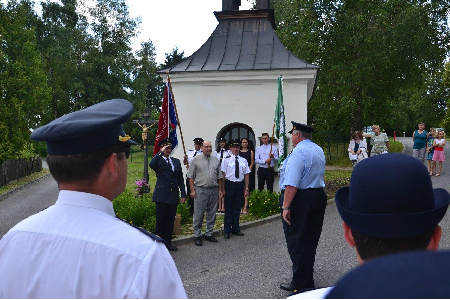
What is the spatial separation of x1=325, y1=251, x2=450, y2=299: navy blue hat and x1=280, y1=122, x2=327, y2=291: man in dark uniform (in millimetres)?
4749

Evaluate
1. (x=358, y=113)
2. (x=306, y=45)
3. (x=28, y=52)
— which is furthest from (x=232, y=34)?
(x=28, y=52)

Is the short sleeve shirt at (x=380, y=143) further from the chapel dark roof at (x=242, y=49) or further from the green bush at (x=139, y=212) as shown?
the green bush at (x=139, y=212)

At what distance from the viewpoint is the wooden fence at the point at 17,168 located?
20703 mm

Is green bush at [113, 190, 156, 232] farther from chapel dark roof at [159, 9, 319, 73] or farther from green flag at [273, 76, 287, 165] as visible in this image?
chapel dark roof at [159, 9, 319, 73]

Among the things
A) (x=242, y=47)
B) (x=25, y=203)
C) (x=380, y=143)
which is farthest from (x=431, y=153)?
(x=25, y=203)

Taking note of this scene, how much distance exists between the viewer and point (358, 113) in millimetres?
22312

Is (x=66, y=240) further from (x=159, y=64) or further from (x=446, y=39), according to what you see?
(x=159, y=64)

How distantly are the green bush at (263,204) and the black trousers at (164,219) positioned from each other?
327 centimetres

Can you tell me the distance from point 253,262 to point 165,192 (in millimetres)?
1995

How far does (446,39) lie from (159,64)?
39567 millimetres

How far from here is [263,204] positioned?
10.8 meters

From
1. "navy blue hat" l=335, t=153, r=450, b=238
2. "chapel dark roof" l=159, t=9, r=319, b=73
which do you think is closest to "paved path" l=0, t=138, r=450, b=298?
"navy blue hat" l=335, t=153, r=450, b=238

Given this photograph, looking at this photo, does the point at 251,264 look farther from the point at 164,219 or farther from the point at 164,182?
the point at 164,182

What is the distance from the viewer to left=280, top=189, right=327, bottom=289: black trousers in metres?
5.53
